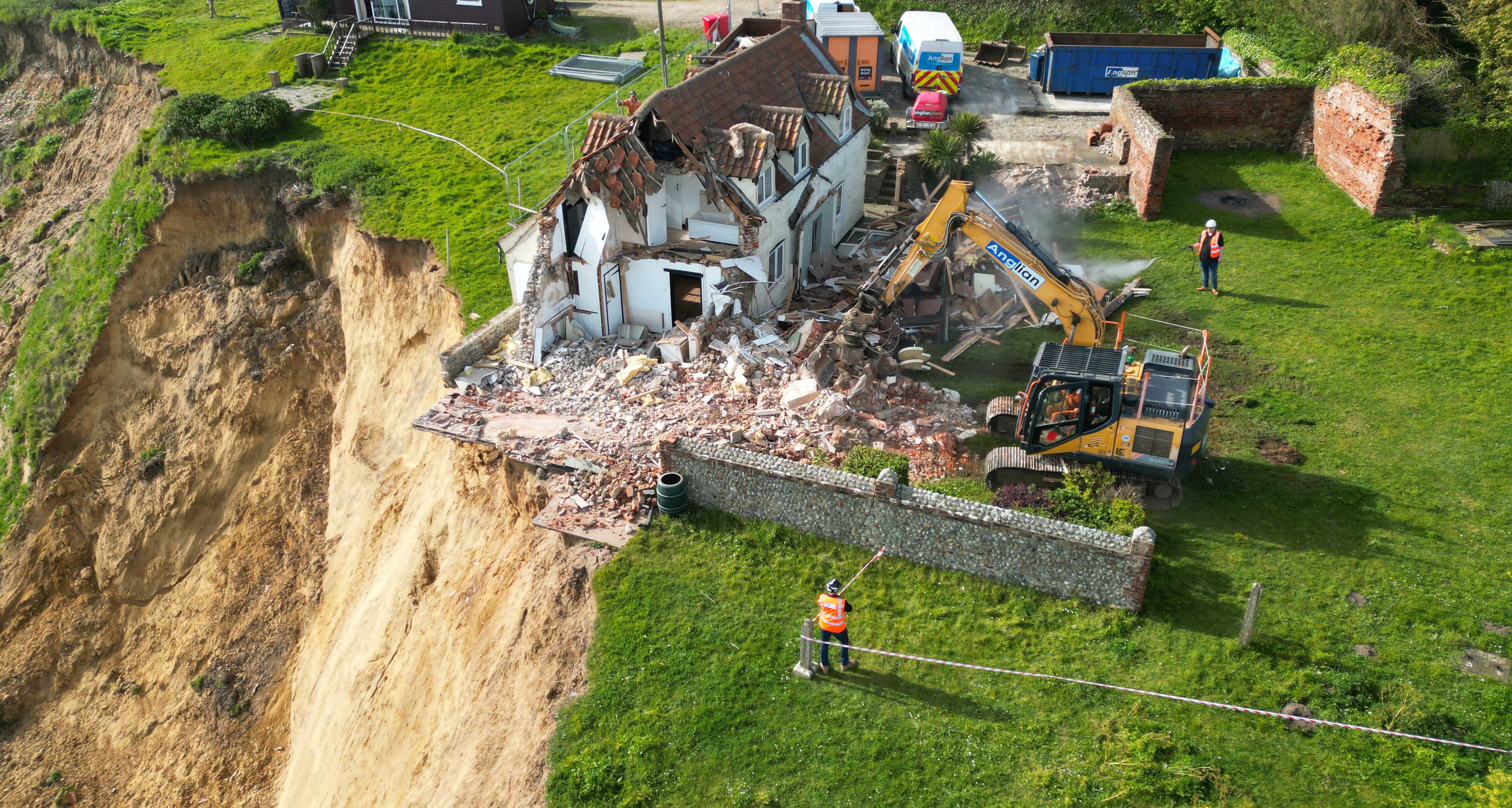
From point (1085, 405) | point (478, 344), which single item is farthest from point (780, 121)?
point (1085, 405)

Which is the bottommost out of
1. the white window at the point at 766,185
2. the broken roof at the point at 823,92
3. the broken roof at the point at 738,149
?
the white window at the point at 766,185

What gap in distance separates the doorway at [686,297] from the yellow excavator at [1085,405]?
19.1 feet

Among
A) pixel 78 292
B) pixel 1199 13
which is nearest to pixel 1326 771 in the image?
pixel 1199 13

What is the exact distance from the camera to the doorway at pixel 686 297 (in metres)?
22.2

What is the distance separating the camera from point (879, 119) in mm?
31922

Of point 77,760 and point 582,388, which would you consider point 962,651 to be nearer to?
point 582,388

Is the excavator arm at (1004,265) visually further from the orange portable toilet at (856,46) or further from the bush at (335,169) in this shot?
the bush at (335,169)

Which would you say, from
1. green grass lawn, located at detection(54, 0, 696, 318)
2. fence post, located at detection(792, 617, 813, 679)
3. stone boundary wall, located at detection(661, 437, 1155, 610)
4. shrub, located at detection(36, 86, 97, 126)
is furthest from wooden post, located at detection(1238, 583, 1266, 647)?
shrub, located at detection(36, 86, 97, 126)

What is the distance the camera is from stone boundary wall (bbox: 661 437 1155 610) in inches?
587

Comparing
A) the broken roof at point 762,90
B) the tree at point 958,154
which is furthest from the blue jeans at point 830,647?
the tree at point 958,154

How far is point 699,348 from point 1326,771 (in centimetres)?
1363

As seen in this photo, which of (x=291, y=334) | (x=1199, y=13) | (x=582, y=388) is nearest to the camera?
(x=582, y=388)

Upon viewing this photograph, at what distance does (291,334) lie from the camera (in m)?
28.7

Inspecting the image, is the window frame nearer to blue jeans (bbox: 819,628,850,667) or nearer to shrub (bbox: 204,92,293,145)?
blue jeans (bbox: 819,628,850,667)
